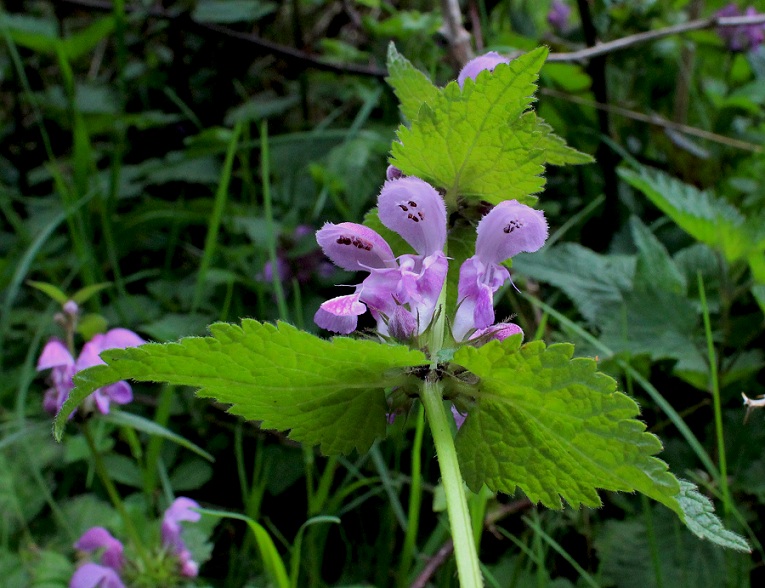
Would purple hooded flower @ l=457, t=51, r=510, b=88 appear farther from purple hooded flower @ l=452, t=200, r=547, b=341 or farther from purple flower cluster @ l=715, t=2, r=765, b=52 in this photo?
purple flower cluster @ l=715, t=2, r=765, b=52

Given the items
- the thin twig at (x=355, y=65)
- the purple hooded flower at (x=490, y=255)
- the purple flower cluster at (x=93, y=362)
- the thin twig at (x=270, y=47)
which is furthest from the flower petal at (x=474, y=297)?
the thin twig at (x=270, y=47)

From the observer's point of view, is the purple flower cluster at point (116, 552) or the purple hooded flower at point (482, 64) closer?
the purple hooded flower at point (482, 64)

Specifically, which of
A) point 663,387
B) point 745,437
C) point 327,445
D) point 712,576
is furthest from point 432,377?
point 663,387

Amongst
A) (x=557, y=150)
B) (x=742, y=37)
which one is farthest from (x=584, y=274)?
(x=742, y=37)

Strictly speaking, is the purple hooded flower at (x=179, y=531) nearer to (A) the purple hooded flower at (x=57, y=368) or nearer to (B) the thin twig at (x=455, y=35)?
(A) the purple hooded flower at (x=57, y=368)

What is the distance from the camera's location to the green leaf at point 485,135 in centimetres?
43

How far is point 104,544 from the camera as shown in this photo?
926 millimetres

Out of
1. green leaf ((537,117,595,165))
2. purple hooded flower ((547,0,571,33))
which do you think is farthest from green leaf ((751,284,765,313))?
purple hooded flower ((547,0,571,33))

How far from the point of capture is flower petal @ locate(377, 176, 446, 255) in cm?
48

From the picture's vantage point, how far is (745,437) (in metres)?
0.98

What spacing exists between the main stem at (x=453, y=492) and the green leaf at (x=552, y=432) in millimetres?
36

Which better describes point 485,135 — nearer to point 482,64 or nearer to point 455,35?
point 482,64

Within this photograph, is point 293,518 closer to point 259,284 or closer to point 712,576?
point 259,284

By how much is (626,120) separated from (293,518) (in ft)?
4.06
